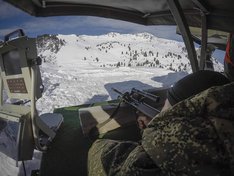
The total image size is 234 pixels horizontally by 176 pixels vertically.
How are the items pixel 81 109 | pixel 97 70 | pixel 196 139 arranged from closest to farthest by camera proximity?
pixel 196 139 < pixel 81 109 < pixel 97 70

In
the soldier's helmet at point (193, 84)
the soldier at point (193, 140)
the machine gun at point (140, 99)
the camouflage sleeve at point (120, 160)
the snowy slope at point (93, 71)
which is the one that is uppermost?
the soldier's helmet at point (193, 84)

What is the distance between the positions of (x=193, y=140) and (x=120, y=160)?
359mm

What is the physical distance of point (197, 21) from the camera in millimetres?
4641

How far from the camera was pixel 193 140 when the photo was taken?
3.27 feet

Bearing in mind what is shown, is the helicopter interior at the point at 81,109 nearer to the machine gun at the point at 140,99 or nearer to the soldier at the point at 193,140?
the machine gun at the point at 140,99

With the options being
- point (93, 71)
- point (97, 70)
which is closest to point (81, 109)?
point (93, 71)

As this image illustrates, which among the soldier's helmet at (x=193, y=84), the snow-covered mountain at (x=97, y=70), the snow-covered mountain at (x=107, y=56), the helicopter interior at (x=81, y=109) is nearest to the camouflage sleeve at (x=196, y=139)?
the soldier's helmet at (x=193, y=84)

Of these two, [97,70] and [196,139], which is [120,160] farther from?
[97,70]

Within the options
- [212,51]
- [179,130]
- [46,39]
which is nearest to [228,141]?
[179,130]

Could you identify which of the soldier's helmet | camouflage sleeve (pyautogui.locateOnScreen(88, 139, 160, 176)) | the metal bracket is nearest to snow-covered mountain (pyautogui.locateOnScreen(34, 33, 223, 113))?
the metal bracket

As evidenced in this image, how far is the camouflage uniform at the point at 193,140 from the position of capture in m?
0.97

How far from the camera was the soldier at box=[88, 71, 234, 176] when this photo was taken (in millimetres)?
972

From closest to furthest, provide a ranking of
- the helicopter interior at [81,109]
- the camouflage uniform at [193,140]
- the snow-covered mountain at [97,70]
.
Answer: the camouflage uniform at [193,140] → the helicopter interior at [81,109] → the snow-covered mountain at [97,70]

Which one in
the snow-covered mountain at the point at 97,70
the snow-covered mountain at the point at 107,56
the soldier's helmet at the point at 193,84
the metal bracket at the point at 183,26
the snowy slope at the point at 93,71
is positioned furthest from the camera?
the snow-covered mountain at the point at 107,56
